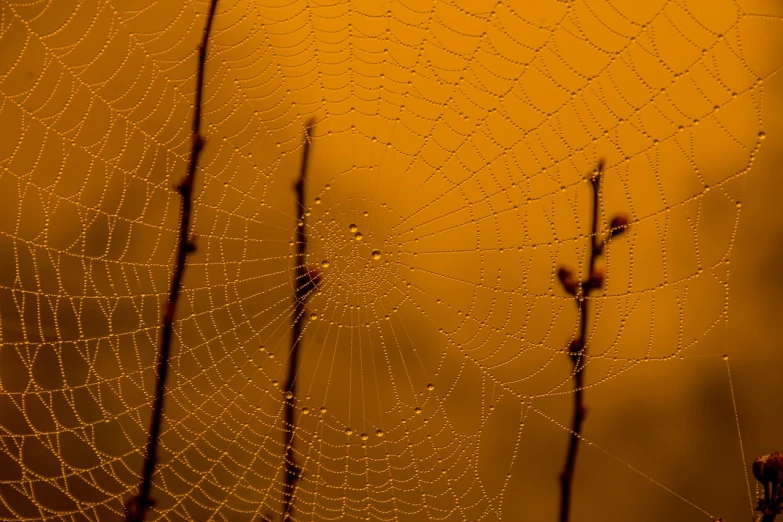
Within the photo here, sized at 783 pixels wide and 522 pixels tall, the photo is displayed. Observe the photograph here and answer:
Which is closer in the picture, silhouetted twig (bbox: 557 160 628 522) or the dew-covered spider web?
Result: silhouetted twig (bbox: 557 160 628 522)

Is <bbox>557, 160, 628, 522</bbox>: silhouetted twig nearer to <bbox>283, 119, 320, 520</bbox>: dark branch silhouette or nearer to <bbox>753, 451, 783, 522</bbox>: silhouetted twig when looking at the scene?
<bbox>753, 451, 783, 522</bbox>: silhouetted twig

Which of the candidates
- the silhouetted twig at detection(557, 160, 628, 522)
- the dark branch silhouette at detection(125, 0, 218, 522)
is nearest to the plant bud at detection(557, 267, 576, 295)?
the silhouetted twig at detection(557, 160, 628, 522)

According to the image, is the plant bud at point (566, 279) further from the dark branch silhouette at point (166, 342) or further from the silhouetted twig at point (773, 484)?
the dark branch silhouette at point (166, 342)

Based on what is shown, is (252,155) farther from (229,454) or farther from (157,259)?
(229,454)

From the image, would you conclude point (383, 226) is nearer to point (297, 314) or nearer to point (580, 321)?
point (297, 314)

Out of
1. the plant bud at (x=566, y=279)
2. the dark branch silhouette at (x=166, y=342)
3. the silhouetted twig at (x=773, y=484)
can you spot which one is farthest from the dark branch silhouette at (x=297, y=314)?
the silhouetted twig at (x=773, y=484)

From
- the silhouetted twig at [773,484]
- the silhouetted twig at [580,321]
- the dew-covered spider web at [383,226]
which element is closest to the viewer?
the silhouetted twig at [773,484]

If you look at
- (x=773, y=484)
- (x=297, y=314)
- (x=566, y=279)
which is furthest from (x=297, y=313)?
(x=773, y=484)
